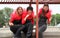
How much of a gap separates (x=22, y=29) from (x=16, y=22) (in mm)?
226

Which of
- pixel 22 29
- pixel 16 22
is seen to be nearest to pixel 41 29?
pixel 22 29

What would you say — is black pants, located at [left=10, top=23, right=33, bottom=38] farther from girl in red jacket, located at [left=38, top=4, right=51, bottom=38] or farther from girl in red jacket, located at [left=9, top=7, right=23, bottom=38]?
girl in red jacket, located at [left=38, top=4, right=51, bottom=38]

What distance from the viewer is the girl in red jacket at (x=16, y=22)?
6.43 metres

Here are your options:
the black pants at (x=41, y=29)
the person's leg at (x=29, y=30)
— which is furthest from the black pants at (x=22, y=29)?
the black pants at (x=41, y=29)

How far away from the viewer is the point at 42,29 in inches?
257

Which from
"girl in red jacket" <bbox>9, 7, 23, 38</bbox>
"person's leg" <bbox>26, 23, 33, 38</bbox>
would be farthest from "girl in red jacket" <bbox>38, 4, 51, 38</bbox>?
"girl in red jacket" <bbox>9, 7, 23, 38</bbox>

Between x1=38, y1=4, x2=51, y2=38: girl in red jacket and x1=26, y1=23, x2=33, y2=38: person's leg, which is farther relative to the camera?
x1=38, y1=4, x2=51, y2=38: girl in red jacket

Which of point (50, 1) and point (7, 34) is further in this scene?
point (50, 1)

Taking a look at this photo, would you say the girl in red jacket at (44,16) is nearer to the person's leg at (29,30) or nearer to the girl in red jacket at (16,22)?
the person's leg at (29,30)

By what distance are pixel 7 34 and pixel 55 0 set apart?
169cm

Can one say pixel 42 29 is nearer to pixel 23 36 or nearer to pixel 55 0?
pixel 23 36

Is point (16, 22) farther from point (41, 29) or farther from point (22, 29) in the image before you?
point (41, 29)

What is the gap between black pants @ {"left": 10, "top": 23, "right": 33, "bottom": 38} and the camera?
639 centimetres

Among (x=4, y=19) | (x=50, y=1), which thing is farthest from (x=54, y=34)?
(x=4, y=19)
